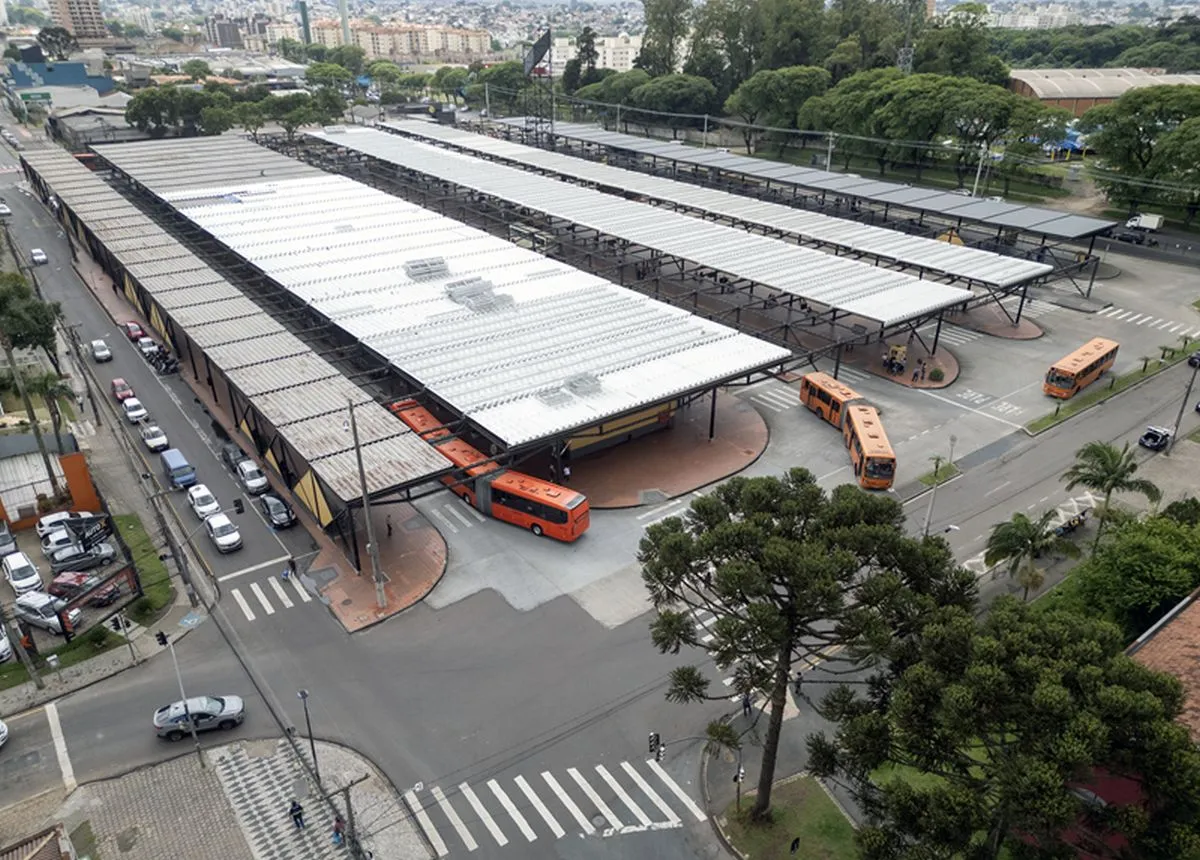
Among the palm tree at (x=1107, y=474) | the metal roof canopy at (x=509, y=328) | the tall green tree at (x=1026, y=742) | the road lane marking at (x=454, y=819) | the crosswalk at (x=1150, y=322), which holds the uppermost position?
the tall green tree at (x=1026, y=742)

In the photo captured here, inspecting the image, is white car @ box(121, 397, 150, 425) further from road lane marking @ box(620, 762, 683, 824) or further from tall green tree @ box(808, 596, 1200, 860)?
tall green tree @ box(808, 596, 1200, 860)

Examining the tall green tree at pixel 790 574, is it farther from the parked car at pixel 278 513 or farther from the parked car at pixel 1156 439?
the parked car at pixel 1156 439

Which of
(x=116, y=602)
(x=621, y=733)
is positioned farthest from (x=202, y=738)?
(x=621, y=733)

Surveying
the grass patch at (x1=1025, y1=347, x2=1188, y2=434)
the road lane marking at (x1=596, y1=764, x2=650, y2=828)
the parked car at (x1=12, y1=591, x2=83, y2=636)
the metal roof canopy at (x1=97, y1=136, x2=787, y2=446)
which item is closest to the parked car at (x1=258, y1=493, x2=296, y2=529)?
the metal roof canopy at (x1=97, y1=136, x2=787, y2=446)

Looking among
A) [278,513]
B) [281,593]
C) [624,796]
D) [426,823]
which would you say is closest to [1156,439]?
[624,796]

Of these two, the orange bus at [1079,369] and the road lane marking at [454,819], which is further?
the orange bus at [1079,369]

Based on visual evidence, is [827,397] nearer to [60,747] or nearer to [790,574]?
[790,574]

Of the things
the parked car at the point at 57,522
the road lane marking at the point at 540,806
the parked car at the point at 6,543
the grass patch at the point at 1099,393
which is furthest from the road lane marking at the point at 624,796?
the grass patch at the point at 1099,393
